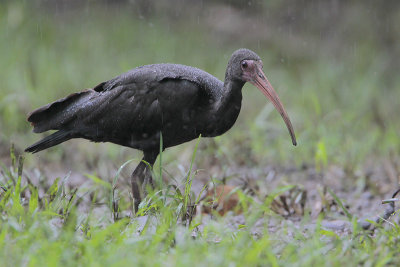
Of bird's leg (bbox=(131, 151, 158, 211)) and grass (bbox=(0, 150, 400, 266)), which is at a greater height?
grass (bbox=(0, 150, 400, 266))

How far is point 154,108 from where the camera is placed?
4988 mm

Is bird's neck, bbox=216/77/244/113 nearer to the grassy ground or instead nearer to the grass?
the grassy ground

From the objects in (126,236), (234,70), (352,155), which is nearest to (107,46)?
(352,155)

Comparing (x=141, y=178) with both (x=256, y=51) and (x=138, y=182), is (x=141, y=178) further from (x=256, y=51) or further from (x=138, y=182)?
(x=256, y=51)

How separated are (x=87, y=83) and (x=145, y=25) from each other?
276cm

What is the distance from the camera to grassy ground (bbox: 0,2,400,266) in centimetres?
364

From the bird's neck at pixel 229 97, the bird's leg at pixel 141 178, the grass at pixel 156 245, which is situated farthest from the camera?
the bird's leg at pixel 141 178

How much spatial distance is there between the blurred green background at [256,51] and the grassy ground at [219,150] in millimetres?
23

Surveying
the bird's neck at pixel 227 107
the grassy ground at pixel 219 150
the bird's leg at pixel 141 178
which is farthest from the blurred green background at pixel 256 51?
the bird's neck at pixel 227 107

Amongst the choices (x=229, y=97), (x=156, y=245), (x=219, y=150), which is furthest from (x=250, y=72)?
(x=156, y=245)

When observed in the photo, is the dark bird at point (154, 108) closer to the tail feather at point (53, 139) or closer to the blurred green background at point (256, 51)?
the tail feather at point (53, 139)

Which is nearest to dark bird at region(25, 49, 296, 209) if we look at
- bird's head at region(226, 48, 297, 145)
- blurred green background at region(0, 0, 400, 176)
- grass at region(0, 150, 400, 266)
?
bird's head at region(226, 48, 297, 145)

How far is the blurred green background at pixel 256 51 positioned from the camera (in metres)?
7.18

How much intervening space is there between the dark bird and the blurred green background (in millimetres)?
1464
